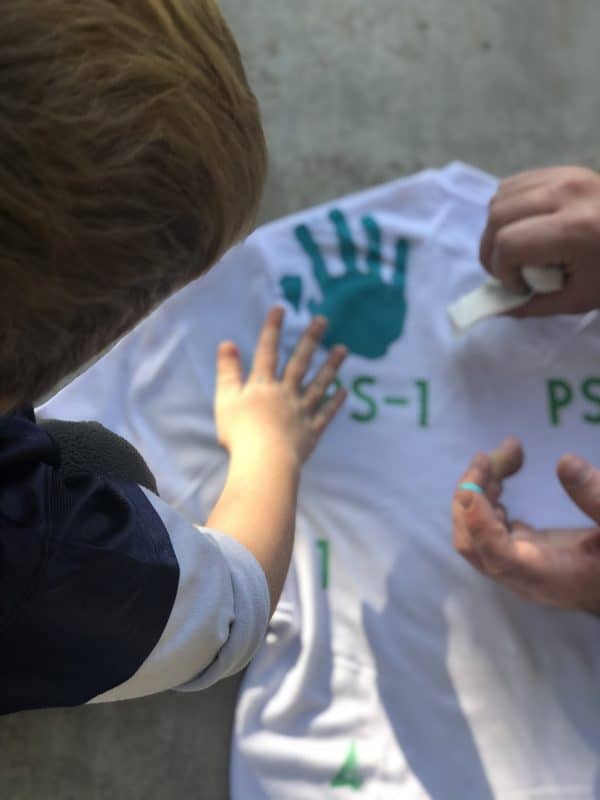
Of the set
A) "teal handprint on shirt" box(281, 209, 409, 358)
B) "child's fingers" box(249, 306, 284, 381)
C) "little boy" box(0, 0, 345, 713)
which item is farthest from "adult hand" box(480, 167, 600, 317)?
"little boy" box(0, 0, 345, 713)

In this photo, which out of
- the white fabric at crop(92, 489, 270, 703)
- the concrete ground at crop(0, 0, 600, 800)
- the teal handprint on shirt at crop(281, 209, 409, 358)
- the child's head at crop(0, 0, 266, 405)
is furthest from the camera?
the concrete ground at crop(0, 0, 600, 800)

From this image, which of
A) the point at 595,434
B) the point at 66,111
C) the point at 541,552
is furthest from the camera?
the point at 595,434

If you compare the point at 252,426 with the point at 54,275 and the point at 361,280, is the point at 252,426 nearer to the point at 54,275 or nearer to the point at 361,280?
the point at 361,280

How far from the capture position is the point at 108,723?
0.80 meters

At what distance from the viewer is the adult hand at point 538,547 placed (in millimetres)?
717

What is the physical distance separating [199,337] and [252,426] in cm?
14

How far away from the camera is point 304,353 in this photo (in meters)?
0.87

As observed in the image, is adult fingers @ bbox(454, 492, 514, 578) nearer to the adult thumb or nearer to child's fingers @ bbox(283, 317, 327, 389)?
the adult thumb

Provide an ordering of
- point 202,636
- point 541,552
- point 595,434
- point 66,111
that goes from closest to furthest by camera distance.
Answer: point 66,111 < point 202,636 < point 541,552 < point 595,434

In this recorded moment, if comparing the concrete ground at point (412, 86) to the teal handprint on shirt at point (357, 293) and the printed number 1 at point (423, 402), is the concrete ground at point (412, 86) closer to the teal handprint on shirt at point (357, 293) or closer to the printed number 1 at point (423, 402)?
the teal handprint on shirt at point (357, 293)

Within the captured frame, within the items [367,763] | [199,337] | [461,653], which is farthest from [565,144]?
[367,763]

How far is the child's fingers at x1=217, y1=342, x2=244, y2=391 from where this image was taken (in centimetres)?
85

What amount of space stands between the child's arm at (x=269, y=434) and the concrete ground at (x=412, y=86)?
24 cm

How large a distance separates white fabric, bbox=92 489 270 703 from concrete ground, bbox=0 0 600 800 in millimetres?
544
